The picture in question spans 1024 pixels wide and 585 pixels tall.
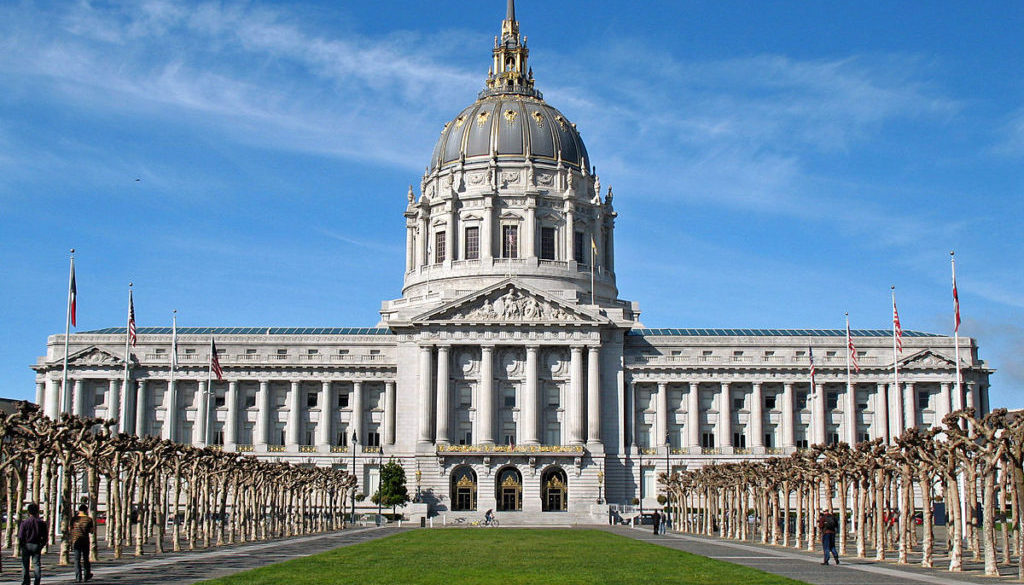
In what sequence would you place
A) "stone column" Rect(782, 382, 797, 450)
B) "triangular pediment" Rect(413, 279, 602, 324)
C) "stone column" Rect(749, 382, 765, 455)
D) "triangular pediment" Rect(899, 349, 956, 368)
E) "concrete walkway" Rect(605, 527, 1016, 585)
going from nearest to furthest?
"concrete walkway" Rect(605, 527, 1016, 585), "triangular pediment" Rect(413, 279, 602, 324), "triangular pediment" Rect(899, 349, 956, 368), "stone column" Rect(782, 382, 797, 450), "stone column" Rect(749, 382, 765, 455)

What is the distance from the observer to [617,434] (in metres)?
131

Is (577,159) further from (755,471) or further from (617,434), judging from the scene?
(755,471)

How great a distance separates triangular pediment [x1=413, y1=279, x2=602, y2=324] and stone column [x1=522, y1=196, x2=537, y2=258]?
64.9 feet

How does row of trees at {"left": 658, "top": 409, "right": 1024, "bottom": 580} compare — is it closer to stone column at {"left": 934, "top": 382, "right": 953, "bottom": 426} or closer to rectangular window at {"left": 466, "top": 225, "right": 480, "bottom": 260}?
stone column at {"left": 934, "top": 382, "right": 953, "bottom": 426}

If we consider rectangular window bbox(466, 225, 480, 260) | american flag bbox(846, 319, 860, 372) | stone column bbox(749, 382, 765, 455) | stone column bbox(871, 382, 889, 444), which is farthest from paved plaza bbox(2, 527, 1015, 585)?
rectangular window bbox(466, 225, 480, 260)

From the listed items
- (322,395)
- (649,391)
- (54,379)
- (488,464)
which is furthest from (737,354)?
(54,379)

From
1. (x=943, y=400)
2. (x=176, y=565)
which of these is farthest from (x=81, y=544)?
(x=943, y=400)

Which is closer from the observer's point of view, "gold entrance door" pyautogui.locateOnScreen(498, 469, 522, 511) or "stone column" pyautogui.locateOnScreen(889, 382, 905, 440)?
"gold entrance door" pyautogui.locateOnScreen(498, 469, 522, 511)

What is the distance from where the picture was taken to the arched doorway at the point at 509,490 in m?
125

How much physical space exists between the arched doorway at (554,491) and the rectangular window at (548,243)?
114 ft

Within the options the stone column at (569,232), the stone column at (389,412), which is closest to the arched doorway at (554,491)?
the stone column at (389,412)

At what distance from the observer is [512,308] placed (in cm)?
13050

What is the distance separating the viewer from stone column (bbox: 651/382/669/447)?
133 meters

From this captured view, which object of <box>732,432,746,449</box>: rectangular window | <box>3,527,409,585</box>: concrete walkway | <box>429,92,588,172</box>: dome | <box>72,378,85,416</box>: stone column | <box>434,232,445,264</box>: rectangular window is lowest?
<box>3,527,409,585</box>: concrete walkway
